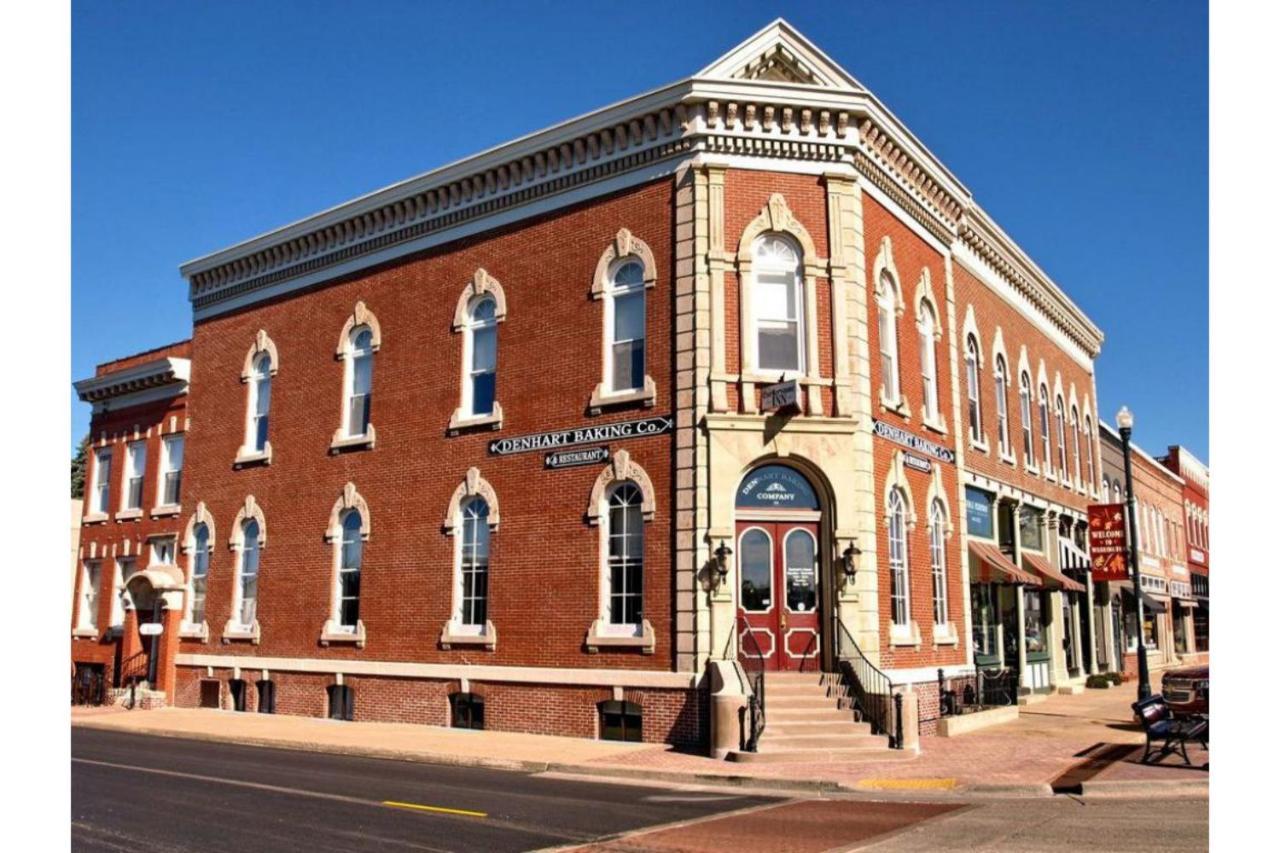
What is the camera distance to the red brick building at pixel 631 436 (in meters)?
18.5

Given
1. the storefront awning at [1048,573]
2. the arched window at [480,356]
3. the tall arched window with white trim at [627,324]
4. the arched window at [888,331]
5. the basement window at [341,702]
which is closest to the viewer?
the tall arched window with white trim at [627,324]

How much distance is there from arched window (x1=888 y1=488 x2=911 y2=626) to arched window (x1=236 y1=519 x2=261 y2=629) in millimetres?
14810

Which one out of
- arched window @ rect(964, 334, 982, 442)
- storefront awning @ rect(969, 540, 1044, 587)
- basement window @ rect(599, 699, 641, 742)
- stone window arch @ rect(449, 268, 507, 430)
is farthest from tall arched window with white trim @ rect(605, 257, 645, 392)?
arched window @ rect(964, 334, 982, 442)

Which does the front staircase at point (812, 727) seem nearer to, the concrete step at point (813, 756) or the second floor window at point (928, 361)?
the concrete step at point (813, 756)

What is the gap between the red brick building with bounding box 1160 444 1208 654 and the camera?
176 feet

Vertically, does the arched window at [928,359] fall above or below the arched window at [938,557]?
above

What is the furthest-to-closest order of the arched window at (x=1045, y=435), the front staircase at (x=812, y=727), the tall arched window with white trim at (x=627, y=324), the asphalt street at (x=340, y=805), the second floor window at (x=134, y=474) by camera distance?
the arched window at (x=1045, y=435) → the second floor window at (x=134, y=474) → the tall arched window with white trim at (x=627, y=324) → the front staircase at (x=812, y=727) → the asphalt street at (x=340, y=805)

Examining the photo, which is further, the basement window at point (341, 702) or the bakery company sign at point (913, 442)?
the basement window at point (341, 702)

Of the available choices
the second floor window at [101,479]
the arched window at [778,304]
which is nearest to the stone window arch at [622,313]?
the arched window at [778,304]

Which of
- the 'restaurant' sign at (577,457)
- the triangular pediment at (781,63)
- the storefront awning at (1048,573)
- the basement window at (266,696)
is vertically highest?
the triangular pediment at (781,63)

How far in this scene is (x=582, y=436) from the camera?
20.0 m

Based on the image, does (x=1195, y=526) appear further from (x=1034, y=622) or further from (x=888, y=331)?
(x=888, y=331)

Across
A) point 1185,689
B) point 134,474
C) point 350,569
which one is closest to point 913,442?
point 1185,689

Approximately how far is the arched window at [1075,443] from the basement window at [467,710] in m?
21.4
